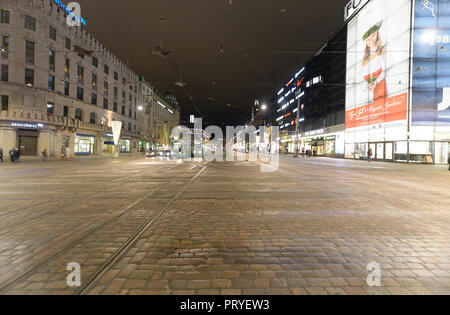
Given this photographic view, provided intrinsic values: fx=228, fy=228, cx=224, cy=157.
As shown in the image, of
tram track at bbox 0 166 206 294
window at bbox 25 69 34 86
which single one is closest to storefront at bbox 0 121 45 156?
window at bbox 25 69 34 86

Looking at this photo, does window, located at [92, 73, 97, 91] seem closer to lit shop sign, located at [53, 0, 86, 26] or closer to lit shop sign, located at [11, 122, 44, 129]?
lit shop sign, located at [53, 0, 86, 26]

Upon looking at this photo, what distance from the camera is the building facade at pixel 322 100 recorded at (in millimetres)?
41156

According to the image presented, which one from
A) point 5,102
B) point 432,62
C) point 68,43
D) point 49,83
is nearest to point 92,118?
point 49,83

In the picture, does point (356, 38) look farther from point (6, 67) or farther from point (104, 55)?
point (6, 67)

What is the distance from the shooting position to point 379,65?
30.1 meters

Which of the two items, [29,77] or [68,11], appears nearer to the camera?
[29,77]

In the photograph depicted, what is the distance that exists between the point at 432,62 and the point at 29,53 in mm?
47030

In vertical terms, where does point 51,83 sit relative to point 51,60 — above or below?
below

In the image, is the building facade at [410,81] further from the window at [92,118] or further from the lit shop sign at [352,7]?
the window at [92,118]

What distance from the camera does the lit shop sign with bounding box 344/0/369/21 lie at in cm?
3474

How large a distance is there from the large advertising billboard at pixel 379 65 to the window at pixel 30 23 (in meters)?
38.2

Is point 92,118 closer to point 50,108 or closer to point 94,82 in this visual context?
point 94,82

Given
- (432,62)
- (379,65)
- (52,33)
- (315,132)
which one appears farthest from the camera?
(315,132)
